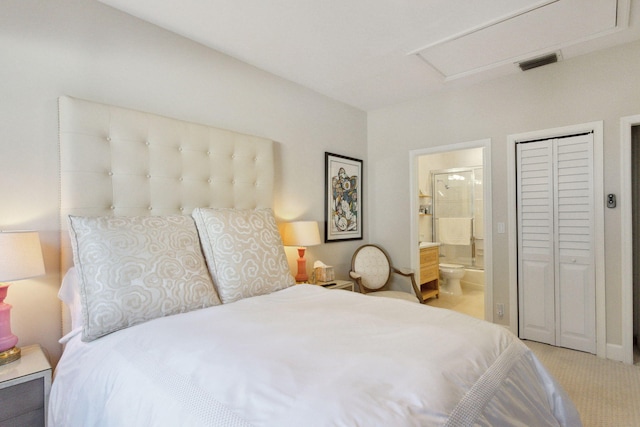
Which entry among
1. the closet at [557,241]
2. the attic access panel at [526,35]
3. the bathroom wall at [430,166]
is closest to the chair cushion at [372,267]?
the closet at [557,241]

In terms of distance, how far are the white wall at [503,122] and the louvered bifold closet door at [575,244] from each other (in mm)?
117

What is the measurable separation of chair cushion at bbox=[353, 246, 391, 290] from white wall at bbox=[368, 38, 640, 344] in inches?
11.4

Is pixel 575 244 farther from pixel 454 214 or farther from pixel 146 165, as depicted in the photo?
pixel 146 165

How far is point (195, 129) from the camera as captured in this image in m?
2.38

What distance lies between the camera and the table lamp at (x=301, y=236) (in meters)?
2.93

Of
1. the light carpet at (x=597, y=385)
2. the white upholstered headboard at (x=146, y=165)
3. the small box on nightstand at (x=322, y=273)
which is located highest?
the white upholstered headboard at (x=146, y=165)

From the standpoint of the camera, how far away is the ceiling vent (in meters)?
2.78

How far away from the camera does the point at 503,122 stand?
3.21 m

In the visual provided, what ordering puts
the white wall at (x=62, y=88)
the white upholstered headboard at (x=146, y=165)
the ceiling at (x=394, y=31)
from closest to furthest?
the white wall at (x=62, y=88), the white upholstered headboard at (x=146, y=165), the ceiling at (x=394, y=31)

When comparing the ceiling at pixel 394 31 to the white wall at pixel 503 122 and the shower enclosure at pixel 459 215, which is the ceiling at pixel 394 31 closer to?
the white wall at pixel 503 122

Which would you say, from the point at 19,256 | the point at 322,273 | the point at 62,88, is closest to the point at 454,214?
the point at 322,273

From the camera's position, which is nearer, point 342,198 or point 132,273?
point 132,273

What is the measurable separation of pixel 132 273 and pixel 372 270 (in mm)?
2629

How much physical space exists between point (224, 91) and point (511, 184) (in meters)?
2.77
